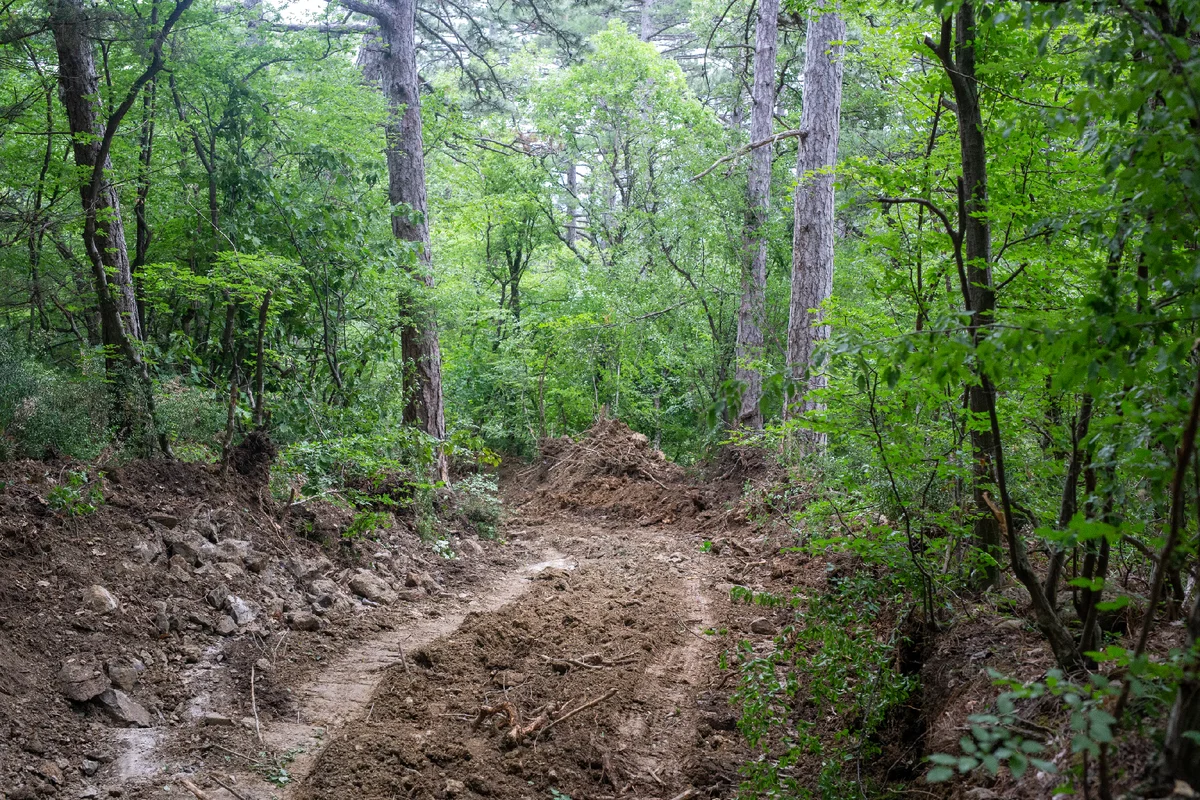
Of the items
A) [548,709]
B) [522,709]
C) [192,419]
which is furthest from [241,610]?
[192,419]

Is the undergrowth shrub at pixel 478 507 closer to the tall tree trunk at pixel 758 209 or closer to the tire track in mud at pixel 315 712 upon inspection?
the tire track in mud at pixel 315 712

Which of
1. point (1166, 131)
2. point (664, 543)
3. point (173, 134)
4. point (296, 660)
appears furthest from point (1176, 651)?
point (173, 134)

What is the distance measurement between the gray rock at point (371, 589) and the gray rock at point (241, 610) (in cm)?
105

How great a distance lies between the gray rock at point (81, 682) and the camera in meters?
4.06

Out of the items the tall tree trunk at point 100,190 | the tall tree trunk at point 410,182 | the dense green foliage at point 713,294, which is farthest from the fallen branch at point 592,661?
the tall tree trunk at point 410,182

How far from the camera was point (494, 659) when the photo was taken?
525 centimetres

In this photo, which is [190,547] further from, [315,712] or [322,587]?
[315,712]

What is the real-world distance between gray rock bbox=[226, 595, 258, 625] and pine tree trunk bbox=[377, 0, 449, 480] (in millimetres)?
4620

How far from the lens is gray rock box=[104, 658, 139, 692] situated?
4277mm

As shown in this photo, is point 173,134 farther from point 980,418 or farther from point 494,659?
point 980,418

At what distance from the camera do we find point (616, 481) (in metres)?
12.5

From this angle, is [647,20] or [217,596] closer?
[217,596]

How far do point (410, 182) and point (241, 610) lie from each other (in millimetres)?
7114

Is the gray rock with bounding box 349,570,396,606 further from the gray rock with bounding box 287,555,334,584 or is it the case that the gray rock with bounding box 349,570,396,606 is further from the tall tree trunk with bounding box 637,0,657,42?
the tall tree trunk with bounding box 637,0,657,42
